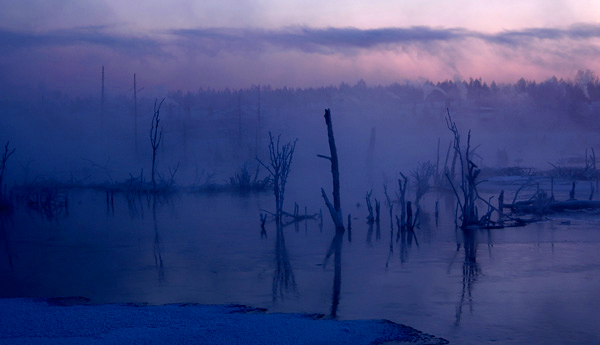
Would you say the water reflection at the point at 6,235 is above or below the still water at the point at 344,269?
below

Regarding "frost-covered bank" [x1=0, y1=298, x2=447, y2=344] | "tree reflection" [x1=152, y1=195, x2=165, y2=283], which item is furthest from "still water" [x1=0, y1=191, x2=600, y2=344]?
"frost-covered bank" [x1=0, y1=298, x2=447, y2=344]

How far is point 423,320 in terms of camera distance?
869 centimetres

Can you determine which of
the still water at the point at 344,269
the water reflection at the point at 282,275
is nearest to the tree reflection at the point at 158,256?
the still water at the point at 344,269

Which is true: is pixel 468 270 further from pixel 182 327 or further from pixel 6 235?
pixel 6 235

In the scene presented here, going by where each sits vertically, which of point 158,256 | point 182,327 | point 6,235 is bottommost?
point 6,235

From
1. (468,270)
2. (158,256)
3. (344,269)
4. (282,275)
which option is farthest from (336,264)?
(158,256)

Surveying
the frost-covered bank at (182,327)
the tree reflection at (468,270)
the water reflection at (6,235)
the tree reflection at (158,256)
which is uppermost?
the frost-covered bank at (182,327)

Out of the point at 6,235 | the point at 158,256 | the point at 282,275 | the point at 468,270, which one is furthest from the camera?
the point at 6,235

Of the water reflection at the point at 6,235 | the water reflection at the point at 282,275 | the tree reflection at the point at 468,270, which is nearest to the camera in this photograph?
the tree reflection at the point at 468,270

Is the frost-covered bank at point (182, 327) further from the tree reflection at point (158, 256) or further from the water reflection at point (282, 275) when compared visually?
the tree reflection at point (158, 256)

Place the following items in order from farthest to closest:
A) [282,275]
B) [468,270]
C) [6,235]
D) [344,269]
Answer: [6,235], [344,269], [468,270], [282,275]

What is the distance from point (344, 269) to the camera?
477 inches

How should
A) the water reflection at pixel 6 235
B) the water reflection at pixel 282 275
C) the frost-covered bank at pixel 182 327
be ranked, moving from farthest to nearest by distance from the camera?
the water reflection at pixel 6 235 < the water reflection at pixel 282 275 < the frost-covered bank at pixel 182 327

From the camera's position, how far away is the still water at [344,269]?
9.01 metres
